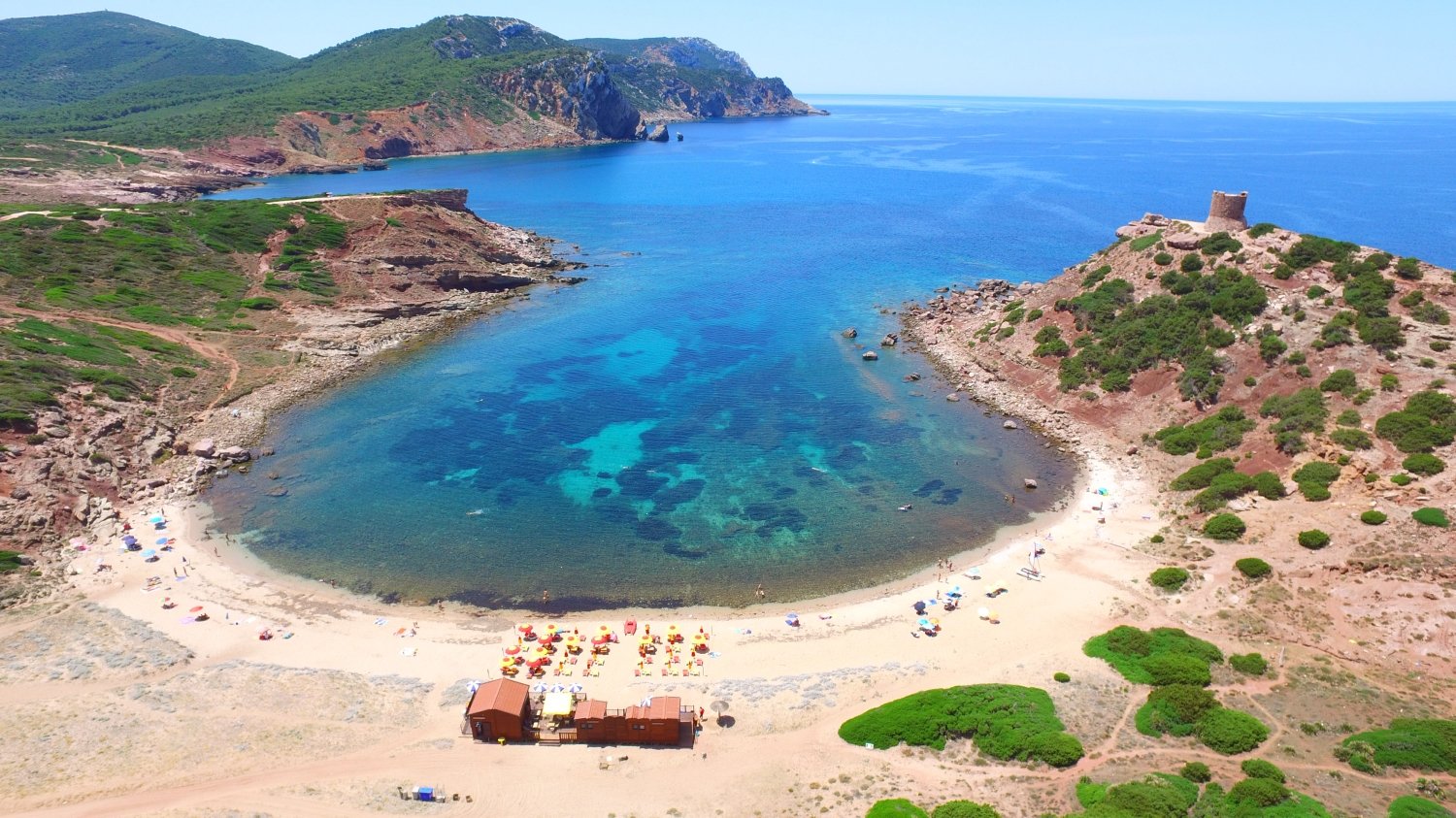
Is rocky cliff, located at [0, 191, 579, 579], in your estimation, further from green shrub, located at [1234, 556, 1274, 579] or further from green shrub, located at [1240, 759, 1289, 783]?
green shrub, located at [1234, 556, 1274, 579]

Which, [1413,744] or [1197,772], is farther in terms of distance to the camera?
[1413,744]

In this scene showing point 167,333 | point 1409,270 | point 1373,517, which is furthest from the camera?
point 167,333

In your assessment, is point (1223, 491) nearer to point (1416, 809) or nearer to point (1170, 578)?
point (1170, 578)

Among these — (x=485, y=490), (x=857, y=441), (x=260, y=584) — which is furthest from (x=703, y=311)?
(x=260, y=584)

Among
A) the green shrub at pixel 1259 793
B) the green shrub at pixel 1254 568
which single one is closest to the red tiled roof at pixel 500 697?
the green shrub at pixel 1259 793

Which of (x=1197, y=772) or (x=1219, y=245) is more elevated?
(x=1219, y=245)

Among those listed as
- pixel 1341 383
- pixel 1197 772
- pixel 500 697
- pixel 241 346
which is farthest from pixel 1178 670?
pixel 241 346

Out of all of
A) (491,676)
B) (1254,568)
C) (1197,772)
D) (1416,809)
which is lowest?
(491,676)
